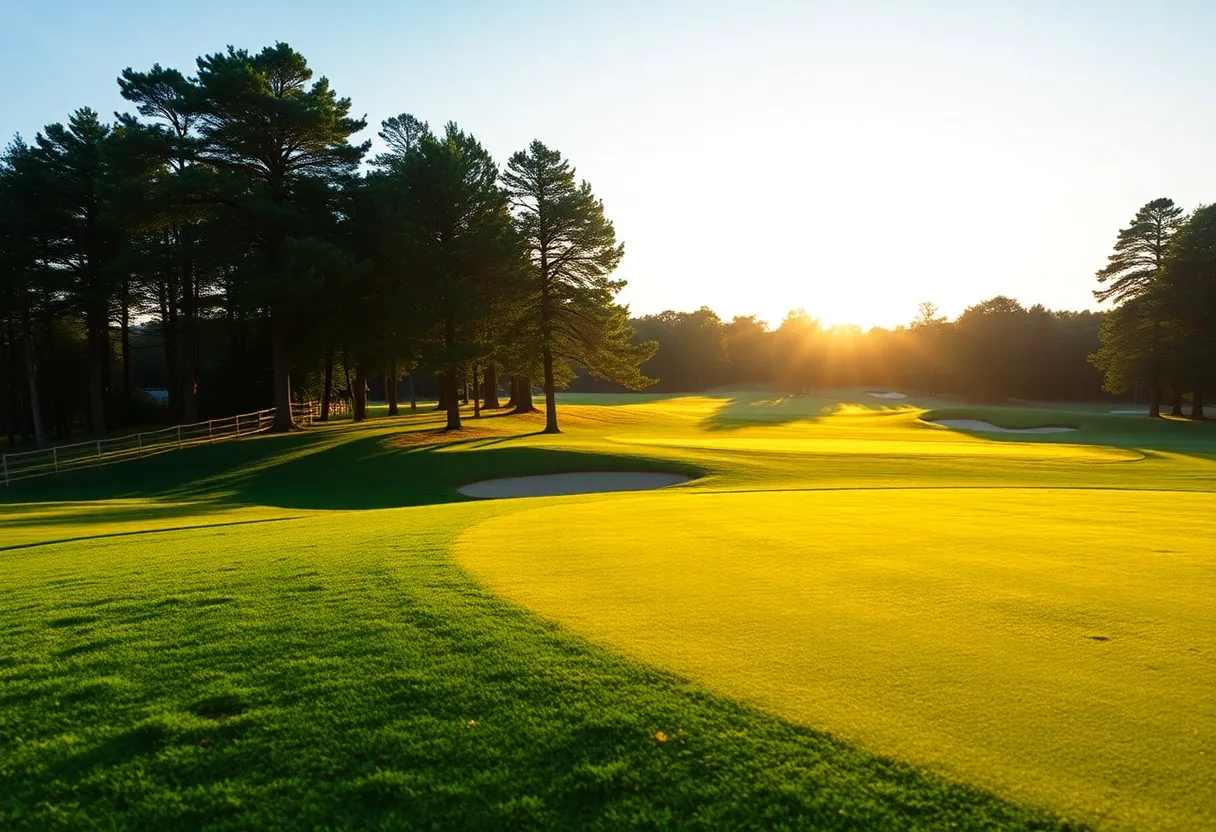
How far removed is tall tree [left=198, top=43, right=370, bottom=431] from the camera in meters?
29.0

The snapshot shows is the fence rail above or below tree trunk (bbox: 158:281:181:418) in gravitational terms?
below

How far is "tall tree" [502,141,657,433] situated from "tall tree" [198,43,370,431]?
868 centimetres

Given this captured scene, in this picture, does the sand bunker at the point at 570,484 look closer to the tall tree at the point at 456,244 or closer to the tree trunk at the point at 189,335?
the tall tree at the point at 456,244

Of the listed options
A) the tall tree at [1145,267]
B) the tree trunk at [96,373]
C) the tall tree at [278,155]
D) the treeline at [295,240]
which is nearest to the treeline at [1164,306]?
the tall tree at [1145,267]

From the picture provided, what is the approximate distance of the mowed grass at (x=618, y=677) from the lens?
3.36m

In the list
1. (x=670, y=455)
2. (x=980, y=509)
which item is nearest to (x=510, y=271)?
(x=670, y=455)

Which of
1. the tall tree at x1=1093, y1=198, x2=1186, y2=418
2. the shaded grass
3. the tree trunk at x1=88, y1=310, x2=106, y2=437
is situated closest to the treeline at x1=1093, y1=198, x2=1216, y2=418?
the tall tree at x1=1093, y1=198, x2=1186, y2=418

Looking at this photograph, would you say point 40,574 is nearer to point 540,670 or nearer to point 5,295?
point 540,670

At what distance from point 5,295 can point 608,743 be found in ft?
153

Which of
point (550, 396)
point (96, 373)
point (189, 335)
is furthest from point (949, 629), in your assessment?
point (96, 373)

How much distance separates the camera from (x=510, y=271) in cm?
3462

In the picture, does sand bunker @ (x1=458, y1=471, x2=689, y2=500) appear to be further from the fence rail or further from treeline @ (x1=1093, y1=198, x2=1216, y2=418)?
treeline @ (x1=1093, y1=198, x2=1216, y2=418)

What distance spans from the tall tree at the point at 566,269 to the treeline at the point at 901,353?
215ft

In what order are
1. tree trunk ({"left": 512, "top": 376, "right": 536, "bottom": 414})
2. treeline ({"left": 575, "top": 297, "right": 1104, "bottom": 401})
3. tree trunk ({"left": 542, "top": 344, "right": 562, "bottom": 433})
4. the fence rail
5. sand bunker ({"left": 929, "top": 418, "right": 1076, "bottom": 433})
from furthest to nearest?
treeline ({"left": 575, "top": 297, "right": 1104, "bottom": 401}) < tree trunk ({"left": 512, "top": 376, "right": 536, "bottom": 414}) < sand bunker ({"left": 929, "top": 418, "right": 1076, "bottom": 433}) < tree trunk ({"left": 542, "top": 344, "right": 562, "bottom": 433}) < the fence rail
